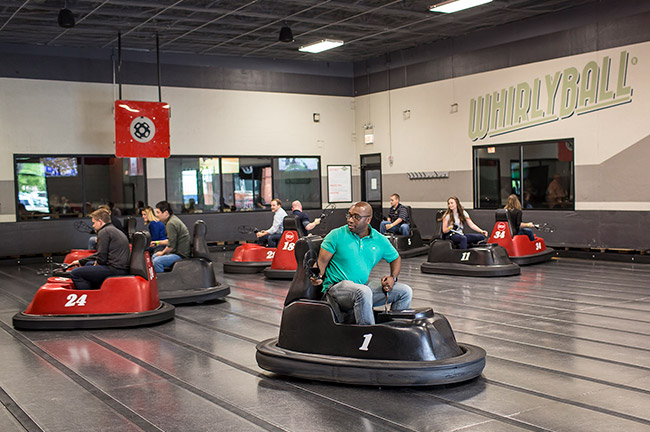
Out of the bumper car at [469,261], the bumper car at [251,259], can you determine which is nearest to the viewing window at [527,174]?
the bumper car at [469,261]

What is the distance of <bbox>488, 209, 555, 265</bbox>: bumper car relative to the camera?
11242 millimetres

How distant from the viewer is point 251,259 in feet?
36.7

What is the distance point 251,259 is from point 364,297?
6763mm

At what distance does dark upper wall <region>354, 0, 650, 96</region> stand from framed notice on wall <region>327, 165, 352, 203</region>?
1976 millimetres

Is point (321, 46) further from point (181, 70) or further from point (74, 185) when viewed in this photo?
point (74, 185)

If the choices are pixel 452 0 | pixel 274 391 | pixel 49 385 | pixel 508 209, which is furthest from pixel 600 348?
pixel 452 0

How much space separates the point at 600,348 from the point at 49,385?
4068mm

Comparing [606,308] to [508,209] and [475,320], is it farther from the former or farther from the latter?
[508,209]

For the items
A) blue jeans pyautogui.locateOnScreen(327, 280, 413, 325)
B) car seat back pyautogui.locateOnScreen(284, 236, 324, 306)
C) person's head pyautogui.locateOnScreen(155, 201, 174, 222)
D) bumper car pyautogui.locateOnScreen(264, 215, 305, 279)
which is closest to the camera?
blue jeans pyautogui.locateOnScreen(327, 280, 413, 325)

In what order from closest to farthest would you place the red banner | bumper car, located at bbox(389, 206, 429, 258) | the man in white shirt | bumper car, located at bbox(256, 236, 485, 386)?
bumper car, located at bbox(256, 236, 485, 386), the man in white shirt, bumper car, located at bbox(389, 206, 429, 258), the red banner

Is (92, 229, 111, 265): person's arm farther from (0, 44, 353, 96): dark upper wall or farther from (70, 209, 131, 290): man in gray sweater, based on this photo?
(0, 44, 353, 96): dark upper wall

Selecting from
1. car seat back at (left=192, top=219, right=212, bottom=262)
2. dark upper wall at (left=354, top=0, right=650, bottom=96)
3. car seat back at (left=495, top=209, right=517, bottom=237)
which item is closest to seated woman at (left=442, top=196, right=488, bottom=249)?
car seat back at (left=495, top=209, right=517, bottom=237)

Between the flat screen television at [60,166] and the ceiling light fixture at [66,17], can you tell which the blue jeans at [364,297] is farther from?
the flat screen television at [60,166]

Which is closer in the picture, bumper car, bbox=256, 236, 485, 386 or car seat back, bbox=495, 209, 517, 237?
bumper car, bbox=256, 236, 485, 386
